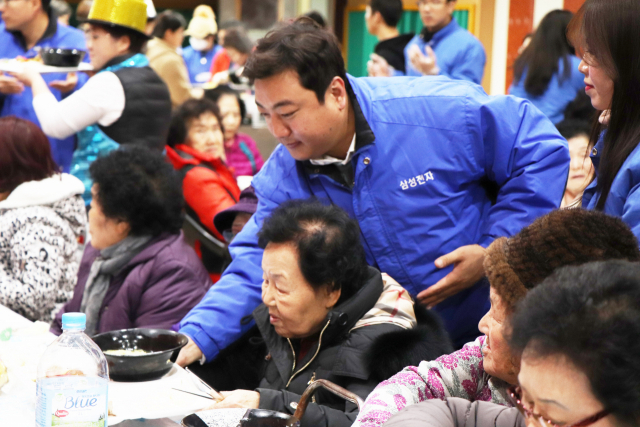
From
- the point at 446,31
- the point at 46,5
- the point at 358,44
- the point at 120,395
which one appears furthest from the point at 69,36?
the point at 358,44

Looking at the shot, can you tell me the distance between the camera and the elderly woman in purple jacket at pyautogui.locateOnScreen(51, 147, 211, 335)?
2457 mm

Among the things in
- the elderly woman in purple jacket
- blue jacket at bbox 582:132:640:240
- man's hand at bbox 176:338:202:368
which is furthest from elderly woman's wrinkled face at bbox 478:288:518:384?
the elderly woman in purple jacket

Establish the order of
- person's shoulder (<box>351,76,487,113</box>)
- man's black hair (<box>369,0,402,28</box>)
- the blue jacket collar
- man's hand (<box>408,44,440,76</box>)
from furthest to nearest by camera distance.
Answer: man's black hair (<box>369,0,402,28</box>), the blue jacket collar, man's hand (<box>408,44,440,76</box>), person's shoulder (<box>351,76,487,113</box>)

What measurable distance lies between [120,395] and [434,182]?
103 cm

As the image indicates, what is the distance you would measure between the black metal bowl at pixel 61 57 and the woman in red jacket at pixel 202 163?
71cm

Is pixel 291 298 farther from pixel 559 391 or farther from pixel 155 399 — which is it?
pixel 559 391

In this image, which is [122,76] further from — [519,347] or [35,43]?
[519,347]

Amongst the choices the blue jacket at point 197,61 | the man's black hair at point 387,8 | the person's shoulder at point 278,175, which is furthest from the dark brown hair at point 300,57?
the blue jacket at point 197,61

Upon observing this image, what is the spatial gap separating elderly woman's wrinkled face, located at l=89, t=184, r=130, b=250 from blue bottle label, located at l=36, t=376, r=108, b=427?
1.32m

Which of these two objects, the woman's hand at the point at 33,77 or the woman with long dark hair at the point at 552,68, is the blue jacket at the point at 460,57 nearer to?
the woman with long dark hair at the point at 552,68

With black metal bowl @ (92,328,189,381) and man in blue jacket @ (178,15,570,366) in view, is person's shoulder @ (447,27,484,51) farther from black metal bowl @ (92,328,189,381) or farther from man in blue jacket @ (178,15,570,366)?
black metal bowl @ (92,328,189,381)

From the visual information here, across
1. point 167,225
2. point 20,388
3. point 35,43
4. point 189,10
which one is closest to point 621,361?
point 20,388

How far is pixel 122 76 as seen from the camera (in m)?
3.25

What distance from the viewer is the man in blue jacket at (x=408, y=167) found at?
193 centimetres
